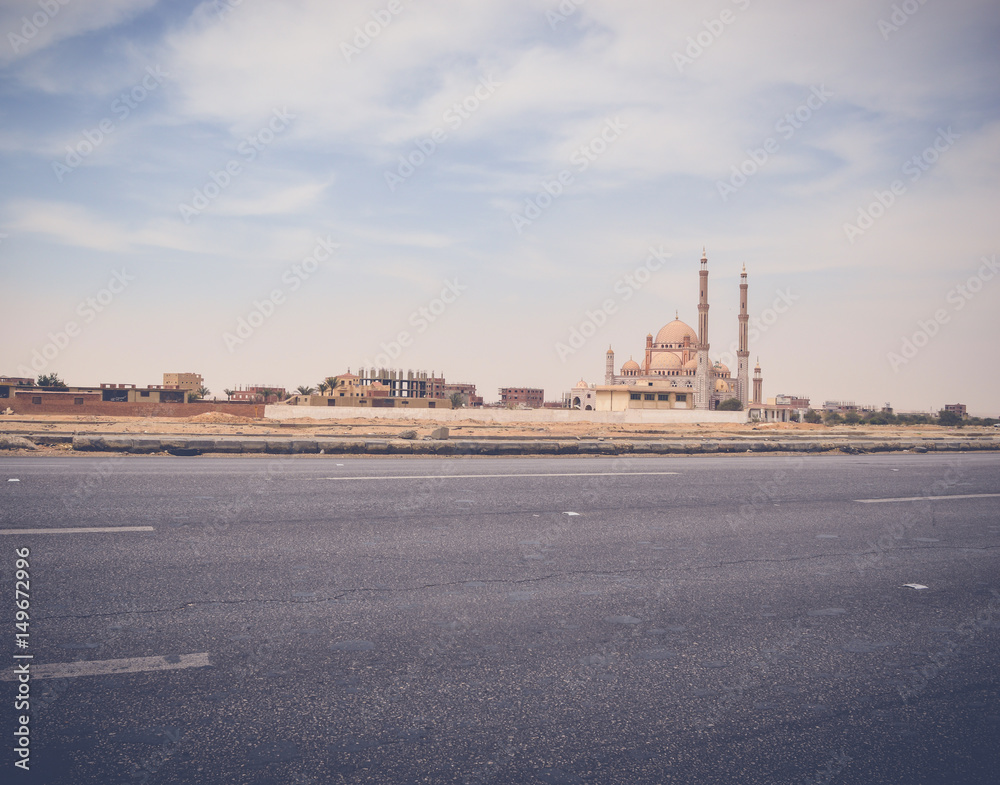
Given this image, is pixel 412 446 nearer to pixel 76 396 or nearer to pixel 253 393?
pixel 76 396

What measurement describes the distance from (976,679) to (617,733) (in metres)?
2.11

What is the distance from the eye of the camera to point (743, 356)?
11394cm

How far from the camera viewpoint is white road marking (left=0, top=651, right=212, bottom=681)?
3181 mm

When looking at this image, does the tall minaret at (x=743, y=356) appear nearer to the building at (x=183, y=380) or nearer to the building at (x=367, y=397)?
the building at (x=367, y=397)

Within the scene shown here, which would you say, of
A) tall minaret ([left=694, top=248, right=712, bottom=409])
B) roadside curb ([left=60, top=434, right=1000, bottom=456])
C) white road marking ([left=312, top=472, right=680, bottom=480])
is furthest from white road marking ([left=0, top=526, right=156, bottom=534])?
tall minaret ([left=694, top=248, right=712, bottom=409])

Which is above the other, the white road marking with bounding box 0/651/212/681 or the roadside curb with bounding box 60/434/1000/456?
the roadside curb with bounding box 60/434/1000/456

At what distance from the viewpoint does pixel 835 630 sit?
428 centimetres

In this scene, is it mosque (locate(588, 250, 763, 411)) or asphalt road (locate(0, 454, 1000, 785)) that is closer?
asphalt road (locate(0, 454, 1000, 785))

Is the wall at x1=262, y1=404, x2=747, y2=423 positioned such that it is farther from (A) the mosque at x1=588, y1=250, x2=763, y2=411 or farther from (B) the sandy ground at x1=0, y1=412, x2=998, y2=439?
(A) the mosque at x1=588, y1=250, x2=763, y2=411

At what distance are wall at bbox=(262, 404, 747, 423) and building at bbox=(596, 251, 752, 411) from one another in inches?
1218

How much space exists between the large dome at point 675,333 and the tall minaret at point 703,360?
14178 mm

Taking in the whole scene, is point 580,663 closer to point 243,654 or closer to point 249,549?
point 243,654

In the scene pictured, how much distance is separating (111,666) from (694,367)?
120269 mm

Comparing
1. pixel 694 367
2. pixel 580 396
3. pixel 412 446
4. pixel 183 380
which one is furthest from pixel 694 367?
pixel 412 446
